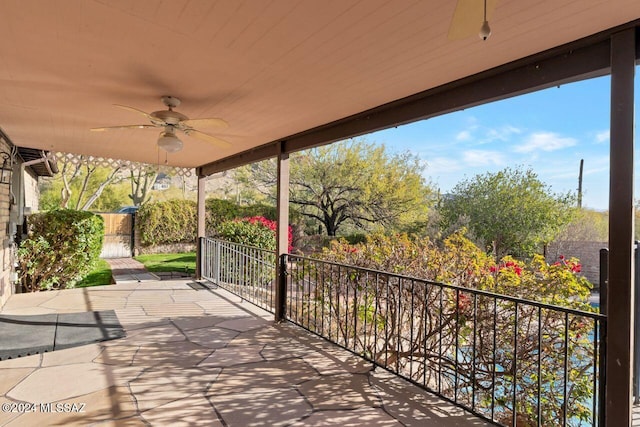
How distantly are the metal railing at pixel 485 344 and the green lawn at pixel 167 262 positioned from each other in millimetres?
4958

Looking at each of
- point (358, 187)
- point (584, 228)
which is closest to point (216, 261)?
point (358, 187)

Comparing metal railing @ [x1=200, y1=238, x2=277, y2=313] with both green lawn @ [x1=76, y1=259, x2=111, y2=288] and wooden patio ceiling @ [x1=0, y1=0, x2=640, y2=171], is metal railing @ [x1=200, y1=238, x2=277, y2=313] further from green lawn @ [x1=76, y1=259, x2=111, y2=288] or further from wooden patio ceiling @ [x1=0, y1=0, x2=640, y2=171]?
wooden patio ceiling @ [x1=0, y1=0, x2=640, y2=171]

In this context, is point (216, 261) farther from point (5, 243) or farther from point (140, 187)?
point (140, 187)

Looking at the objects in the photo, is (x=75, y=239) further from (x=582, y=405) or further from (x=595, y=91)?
(x=595, y=91)

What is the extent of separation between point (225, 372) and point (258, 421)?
2.58 ft

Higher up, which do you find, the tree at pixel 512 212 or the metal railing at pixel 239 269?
the tree at pixel 512 212

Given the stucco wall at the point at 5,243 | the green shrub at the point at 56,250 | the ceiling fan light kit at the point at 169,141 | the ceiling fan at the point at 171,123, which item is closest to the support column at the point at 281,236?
the ceiling fan at the point at 171,123

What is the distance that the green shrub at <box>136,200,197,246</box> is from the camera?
35.9ft

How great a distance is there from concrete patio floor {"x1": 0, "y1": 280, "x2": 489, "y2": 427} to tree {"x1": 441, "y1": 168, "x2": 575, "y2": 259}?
721cm

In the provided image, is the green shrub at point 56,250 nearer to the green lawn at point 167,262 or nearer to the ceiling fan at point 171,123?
the green lawn at point 167,262

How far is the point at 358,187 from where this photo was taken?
37.1 ft

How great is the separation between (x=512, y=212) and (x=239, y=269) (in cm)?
744

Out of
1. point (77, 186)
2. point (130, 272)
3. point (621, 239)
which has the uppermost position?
point (77, 186)

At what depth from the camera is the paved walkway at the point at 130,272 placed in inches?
272
